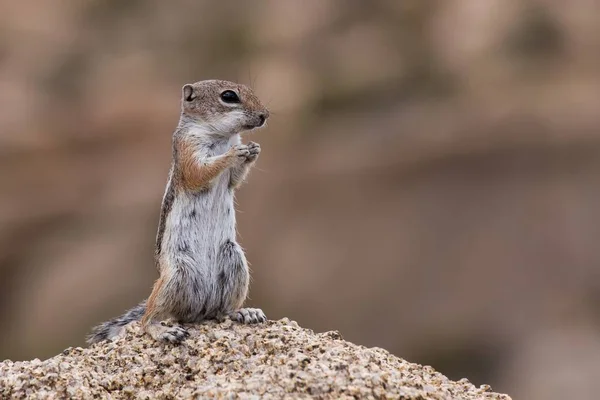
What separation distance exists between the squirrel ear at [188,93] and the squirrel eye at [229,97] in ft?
0.69

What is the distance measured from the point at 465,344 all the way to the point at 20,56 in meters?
9.02

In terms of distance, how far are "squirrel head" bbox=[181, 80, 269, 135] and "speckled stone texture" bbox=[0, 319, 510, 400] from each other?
1.23m

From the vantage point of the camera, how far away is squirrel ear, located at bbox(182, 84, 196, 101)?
6617mm

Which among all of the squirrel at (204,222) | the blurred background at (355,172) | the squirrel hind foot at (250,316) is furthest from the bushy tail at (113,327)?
the blurred background at (355,172)

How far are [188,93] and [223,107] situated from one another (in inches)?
11.1

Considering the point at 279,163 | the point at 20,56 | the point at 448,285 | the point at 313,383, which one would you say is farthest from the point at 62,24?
the point at 313,383

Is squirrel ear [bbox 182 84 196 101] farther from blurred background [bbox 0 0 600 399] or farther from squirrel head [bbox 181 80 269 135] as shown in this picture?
blurred background [bbox 0 0 600 399]

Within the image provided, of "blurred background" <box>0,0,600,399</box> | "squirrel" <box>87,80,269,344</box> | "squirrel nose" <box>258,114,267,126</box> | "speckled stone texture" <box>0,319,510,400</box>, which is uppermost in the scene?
"blurred background" <box>0,0,600,399</box>

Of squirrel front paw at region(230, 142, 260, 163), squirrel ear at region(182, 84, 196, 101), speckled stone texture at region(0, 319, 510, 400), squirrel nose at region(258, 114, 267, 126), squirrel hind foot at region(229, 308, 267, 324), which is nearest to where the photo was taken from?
speckled stone texture at region(0, 319, 510, 400)

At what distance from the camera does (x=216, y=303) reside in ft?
20.5

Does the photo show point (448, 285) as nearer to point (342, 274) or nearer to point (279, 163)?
point (342, 274)

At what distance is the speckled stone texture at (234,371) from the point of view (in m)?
4.86

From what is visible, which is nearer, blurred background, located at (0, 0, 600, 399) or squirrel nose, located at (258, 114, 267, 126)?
squirrel nose, located at (258, 114, 267, 126)

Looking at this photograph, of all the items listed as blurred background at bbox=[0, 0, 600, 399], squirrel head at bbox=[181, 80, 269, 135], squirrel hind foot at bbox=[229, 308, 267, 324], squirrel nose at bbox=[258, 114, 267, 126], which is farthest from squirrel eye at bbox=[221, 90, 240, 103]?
blurred background at bbox=[0, 0, 600, 399]
